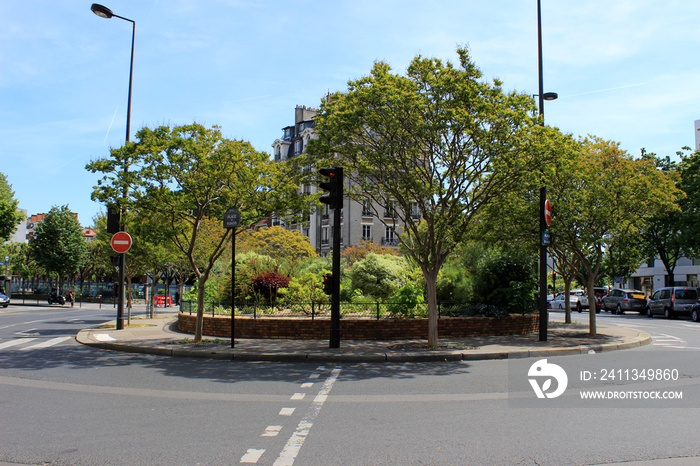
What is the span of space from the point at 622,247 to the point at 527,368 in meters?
9.89

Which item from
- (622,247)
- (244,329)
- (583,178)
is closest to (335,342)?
(244,329)

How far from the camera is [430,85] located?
12.6 m

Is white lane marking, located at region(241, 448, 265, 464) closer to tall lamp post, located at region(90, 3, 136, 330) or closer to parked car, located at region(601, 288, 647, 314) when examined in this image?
tall lamp post, located at region(90, 3, 136, 330)

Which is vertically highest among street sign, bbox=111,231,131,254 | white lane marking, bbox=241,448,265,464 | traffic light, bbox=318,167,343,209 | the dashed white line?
traffic light, bbox=318,167,343,209

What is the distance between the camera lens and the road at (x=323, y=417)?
16.9 ft

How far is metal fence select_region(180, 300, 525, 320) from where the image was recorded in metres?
15.8

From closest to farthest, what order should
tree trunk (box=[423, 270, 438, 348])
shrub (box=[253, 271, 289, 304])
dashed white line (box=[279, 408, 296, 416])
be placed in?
1. dashed white line (box=[279, 408, 296, 416])
2. tree trunk (box=[423, 270, 438, 348])
3. shrub (box=[253, 271, 289, 304])

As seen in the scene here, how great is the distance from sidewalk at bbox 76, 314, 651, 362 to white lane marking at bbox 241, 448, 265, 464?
262 inches

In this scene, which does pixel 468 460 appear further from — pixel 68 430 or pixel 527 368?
pixel 527 368

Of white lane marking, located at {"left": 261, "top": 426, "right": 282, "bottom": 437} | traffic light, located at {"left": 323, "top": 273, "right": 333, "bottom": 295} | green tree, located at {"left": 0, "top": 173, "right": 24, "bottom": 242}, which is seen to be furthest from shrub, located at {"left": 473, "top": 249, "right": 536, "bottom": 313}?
green tree, located at {"left": 0, "top": 173, "right": 24, "bottom": 242}

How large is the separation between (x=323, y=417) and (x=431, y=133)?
7.58 meters

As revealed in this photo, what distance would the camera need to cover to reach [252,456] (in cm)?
505

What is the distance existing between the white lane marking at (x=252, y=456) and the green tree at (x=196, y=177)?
8.79 meters

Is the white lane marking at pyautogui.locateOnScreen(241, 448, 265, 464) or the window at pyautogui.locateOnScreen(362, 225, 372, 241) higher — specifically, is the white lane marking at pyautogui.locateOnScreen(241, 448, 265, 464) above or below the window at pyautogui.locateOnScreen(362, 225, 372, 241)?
below
